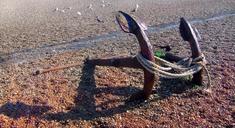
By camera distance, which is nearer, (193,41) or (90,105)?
(90,105)

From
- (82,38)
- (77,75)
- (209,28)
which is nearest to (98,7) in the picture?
(82,38)

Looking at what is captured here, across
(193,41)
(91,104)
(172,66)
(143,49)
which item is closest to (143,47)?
(143,49)

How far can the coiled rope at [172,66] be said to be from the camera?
15.8 ft

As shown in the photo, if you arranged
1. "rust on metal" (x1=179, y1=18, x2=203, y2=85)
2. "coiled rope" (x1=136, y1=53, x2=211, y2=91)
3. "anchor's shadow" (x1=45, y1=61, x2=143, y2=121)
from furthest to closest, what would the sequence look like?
"rust on metal" (x1=179, y1=18, x2=203, y2=85) < "anchor's shadow" (x1=45, y1=61, x2=143, y2=121) < "coiled rope" (x1=136, y1=53, x2=211, y2=91)

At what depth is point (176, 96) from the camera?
17.2 ft

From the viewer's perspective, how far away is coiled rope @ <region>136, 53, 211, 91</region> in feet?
15.8

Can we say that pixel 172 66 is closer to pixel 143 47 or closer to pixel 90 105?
pixel 143 47

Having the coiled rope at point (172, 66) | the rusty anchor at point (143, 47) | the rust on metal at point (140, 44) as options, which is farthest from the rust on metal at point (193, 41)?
the rust on metal at point (140, 44)

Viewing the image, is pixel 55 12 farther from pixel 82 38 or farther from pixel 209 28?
pixel 209 28

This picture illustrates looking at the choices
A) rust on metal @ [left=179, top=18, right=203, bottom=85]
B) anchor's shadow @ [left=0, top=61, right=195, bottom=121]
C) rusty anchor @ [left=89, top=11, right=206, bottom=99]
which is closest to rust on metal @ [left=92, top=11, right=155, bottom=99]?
rusty anchor @ [left=89, top=11, right=206, bottom=99]

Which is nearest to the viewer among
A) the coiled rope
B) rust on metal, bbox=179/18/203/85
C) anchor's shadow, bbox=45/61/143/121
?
the coiled rope

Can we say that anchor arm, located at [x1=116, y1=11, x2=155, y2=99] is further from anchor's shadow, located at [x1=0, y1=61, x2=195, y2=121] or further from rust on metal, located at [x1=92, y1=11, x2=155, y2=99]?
anchor's shadow, located at [x1=0, y1=61, x2=195, y2=121]

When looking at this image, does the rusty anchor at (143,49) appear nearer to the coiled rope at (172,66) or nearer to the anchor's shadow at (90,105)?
the coiled rope at (172,66)

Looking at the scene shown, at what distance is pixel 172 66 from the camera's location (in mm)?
5039
